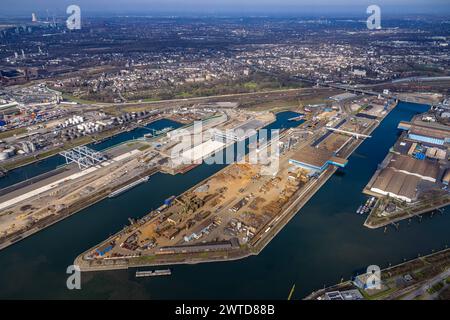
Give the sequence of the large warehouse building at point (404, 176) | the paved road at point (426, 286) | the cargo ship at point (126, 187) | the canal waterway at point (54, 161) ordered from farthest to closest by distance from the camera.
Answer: the canal waterway at point (54, 161)
the cargo ship at point (126, 187)
the large warehouse building at point (404, 176)
the paved road at point (426, 286)

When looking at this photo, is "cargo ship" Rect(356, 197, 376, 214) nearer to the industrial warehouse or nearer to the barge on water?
the industrial warehouse

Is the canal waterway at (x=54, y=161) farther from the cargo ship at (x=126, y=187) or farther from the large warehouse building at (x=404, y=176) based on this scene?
the large warehouse building at (x=404, y=176)

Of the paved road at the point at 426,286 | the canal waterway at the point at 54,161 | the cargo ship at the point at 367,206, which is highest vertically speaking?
the canal waterway at the point at 54,161

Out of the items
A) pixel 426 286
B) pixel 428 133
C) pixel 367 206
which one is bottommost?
pixel 426 286

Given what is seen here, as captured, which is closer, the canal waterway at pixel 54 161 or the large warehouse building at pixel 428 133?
the canal waterway at pixel 54 161

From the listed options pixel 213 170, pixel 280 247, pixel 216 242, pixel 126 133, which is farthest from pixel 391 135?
pixel 126 133

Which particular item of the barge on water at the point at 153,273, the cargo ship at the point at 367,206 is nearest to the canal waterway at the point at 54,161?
the barge on water at the point at 153,273

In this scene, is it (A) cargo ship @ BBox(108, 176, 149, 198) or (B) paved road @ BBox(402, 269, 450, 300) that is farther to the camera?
(A) cargo ship @ BBox(108, 176, 149, 198)

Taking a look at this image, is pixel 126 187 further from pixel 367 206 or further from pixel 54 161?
pixel 367 206

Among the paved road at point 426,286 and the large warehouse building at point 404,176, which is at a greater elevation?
the large warehouse building at point 404,176

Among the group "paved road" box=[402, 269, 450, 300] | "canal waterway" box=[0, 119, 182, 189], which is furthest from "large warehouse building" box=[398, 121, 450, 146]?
"canal waterway" box=[0, 119, 182, 189]

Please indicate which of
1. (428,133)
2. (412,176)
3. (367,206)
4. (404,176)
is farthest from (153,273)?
(428,133)
